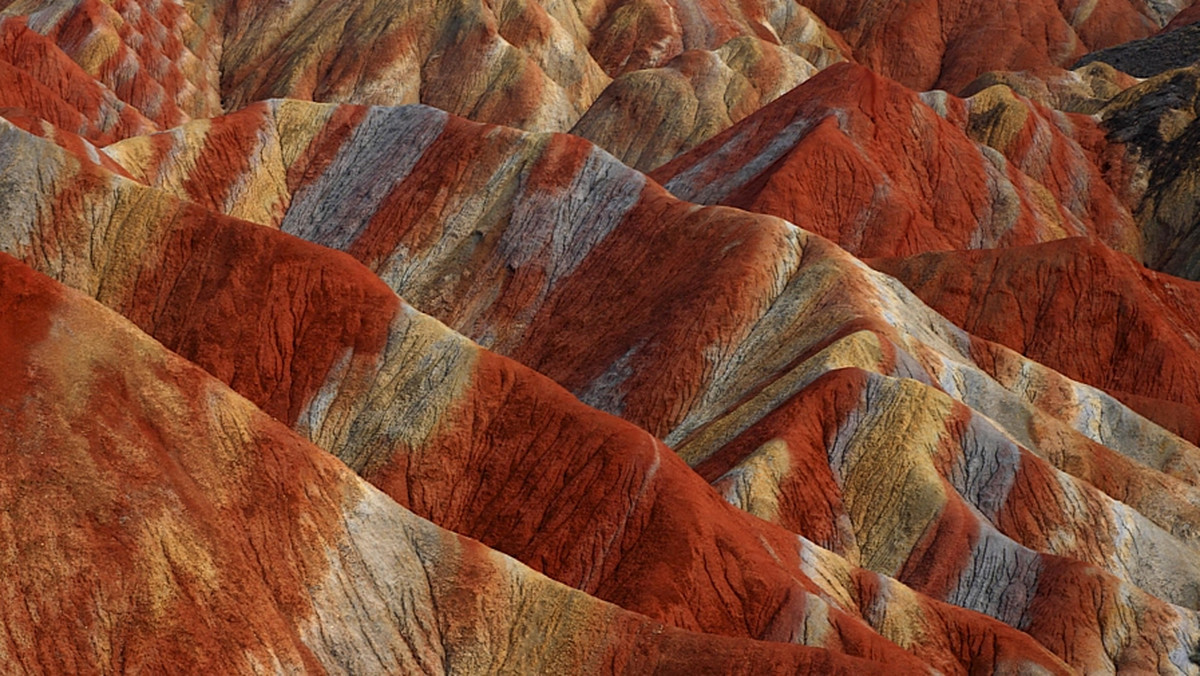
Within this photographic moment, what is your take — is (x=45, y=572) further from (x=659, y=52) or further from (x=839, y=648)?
(x=659, y=52)

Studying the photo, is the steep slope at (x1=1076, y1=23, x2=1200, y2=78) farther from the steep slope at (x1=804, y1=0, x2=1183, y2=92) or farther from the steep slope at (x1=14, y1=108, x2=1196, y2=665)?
the steep slope at (x1=14, y1=108, x2=1196, y2=665)

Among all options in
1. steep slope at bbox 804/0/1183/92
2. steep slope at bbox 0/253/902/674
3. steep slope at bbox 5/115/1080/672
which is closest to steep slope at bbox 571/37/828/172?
steep slope at bbox 804/0/1183/92

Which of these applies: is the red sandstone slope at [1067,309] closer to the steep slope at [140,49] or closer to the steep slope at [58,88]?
the steep slope at [58,88]

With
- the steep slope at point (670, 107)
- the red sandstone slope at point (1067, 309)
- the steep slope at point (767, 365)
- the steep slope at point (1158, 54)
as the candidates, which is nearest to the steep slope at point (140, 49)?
the steep slope at point (670, 107)

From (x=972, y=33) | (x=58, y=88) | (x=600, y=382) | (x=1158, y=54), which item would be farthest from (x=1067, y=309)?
(x=972, y=33)

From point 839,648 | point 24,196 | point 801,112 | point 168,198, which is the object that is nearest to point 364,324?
point 168,198
